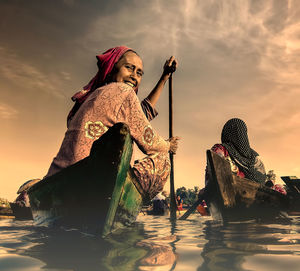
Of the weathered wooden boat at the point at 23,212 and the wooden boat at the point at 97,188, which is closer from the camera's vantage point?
the wooden boat at the point at 97,188

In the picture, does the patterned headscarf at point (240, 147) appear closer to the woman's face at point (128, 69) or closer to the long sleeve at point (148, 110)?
the long sleeve at point (148, 110)

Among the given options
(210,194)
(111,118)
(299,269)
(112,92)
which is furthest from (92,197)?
(210,194)

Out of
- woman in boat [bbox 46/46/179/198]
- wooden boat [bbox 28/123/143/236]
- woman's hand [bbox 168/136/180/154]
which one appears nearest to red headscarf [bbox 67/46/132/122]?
woman in boat [bbox 46/46/179/198]

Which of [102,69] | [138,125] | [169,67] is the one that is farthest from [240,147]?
[138,125]

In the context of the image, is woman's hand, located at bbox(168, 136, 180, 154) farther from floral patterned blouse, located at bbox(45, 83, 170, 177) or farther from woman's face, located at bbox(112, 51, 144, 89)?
woman's face, located at bbox(112, 51, 144, 89)

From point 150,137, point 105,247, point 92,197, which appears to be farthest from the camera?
point 150,137

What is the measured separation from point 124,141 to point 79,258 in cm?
87

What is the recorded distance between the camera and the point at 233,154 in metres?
6.21

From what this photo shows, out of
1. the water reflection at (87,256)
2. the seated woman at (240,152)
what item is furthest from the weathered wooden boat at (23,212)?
the water reflection at (87,256)

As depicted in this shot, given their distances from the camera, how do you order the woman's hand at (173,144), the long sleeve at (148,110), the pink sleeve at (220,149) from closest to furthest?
the woman's hand at (173,144), the long sleeve at (148,110), the pink sleeve at (220,149)

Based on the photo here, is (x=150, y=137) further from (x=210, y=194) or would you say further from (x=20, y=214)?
(x=20, y=214)

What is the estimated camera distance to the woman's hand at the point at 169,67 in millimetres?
5807

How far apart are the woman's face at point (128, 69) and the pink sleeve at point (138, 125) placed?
710 mm

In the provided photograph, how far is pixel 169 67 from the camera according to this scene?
5898 mm
